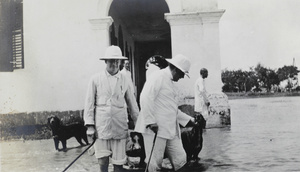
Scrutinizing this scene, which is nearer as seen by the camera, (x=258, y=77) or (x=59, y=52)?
(x=258, y=77)

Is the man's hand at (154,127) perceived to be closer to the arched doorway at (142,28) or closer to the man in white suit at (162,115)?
the man in white suit at (162,115)

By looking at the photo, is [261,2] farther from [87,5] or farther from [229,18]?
[87,5]

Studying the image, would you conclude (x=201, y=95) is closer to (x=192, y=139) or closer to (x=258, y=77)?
(x=258, y=77)

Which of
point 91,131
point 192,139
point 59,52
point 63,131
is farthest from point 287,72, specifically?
point 59,52

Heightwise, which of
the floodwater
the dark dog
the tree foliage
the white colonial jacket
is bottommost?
the floodwater

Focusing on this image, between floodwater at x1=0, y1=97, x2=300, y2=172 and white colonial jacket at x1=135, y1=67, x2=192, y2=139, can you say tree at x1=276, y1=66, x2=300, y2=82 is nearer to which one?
floodwater at x1=0, y1=97, x2=300, y2=172

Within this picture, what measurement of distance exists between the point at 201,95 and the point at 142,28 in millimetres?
8112

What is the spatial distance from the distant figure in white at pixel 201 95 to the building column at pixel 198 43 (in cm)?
59

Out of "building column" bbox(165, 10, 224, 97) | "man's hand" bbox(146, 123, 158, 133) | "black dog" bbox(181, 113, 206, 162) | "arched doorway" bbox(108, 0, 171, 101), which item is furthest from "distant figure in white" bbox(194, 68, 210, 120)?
"man's hand" bbox(146, 123, 158, 133)

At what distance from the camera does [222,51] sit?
7.98m

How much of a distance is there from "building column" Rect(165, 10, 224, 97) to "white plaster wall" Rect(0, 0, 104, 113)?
204 cm

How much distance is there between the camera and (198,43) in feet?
27.1

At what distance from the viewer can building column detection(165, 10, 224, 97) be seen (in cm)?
802

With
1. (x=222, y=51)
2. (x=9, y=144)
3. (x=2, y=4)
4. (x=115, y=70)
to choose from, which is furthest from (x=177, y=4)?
(x=9, y=144)
